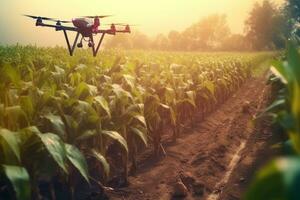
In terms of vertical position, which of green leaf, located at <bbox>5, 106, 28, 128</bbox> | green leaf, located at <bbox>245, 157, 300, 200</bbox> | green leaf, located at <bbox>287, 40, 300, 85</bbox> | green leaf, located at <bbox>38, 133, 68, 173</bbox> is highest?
green leaf, located at <bbox>287, 40, 300, 85</bbox>

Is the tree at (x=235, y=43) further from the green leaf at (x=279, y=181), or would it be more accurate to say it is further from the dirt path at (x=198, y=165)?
the green leaf at (x=279, y=181)

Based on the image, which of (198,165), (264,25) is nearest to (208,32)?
(264,25)

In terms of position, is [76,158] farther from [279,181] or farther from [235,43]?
[235,43]

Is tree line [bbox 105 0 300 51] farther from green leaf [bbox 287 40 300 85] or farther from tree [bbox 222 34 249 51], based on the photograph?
green leaf [bbox 287 40 300 85]

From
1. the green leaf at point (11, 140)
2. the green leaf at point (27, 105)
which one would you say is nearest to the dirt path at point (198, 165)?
the green leaf at point (27, 105)

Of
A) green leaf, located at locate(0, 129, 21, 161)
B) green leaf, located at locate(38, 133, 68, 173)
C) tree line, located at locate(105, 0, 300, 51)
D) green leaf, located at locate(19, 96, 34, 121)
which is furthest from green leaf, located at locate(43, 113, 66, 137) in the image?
tree line, located at locate(105, 0, 300, 51)

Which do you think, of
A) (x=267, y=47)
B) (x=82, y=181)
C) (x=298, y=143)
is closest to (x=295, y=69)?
(x=298, y=143)

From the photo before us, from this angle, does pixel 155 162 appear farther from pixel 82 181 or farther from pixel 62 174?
pixel 62 174

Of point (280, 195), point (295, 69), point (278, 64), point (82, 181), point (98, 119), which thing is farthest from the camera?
point (82, 181)
